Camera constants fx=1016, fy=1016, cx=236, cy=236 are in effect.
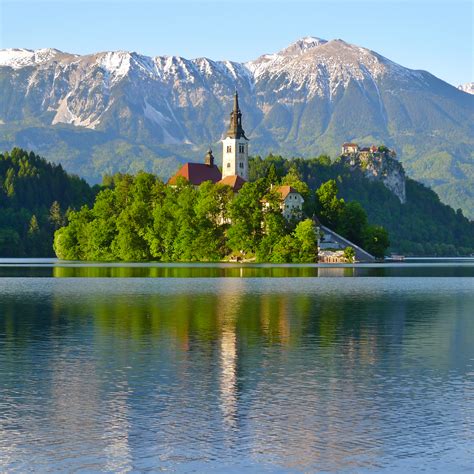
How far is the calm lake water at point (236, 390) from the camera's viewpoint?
29.3m

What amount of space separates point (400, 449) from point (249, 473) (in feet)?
16.9

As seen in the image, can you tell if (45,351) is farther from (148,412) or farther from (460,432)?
(460,432)

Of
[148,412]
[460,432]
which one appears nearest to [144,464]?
[148,412]

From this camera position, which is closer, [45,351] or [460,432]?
[460,432]

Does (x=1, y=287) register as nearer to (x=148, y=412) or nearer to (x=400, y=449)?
(x=148, y=412)

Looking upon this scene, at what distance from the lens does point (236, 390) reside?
39.4 metres

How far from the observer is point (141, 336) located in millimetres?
58406

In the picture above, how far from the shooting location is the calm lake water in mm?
29328

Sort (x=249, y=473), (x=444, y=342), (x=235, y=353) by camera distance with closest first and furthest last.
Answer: (x=249, y=473)
(x=235, y=353)
(x=444, y=342)

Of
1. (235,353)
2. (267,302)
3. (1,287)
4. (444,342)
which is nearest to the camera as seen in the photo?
(235,353)

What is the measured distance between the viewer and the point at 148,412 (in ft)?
115

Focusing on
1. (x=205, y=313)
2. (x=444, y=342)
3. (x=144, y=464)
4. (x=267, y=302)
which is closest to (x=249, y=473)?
(x=144, y=464)

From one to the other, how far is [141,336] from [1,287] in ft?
187

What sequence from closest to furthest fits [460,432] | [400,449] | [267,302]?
[400,449] < [460,432] < [267,302]
